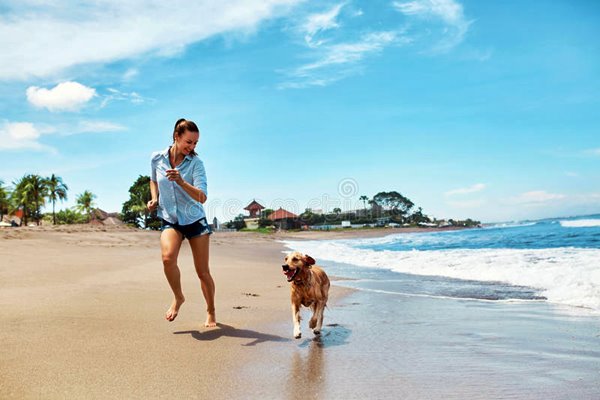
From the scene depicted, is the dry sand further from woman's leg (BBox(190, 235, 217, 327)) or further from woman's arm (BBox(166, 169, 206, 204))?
woman's arm (BBox(166, 169, 206, 204))

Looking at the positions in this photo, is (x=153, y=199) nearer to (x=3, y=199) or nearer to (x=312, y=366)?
(x=312, y=366)

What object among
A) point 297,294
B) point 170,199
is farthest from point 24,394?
point 297,294

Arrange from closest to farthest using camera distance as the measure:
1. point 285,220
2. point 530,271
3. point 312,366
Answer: point 312,366, point 530,271, point 285,220

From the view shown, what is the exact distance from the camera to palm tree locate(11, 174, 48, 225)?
68.7 metres

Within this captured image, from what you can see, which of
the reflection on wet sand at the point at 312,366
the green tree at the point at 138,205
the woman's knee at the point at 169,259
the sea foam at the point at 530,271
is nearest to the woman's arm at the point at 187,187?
the woman's knee at the point at 169,259

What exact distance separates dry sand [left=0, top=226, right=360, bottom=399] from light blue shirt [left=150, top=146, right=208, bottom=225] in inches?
46.6

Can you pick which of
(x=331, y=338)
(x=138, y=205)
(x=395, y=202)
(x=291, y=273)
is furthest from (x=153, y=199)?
(x=395, y=202)

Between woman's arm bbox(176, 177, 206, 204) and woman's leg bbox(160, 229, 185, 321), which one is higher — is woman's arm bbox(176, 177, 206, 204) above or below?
above

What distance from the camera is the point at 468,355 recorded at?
3.94 meters

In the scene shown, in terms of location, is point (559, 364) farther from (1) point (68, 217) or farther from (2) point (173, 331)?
(1) point (68, 217)

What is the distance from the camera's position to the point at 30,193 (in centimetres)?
6925

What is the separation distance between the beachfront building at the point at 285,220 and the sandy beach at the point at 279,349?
77.5 metres

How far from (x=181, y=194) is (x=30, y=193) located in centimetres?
7534

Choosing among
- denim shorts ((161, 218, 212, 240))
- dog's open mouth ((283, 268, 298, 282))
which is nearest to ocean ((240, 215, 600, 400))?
dog's open mouth ((283, 268, 298, 282))
